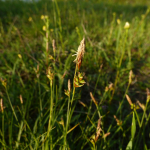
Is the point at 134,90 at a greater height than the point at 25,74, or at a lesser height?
lesser

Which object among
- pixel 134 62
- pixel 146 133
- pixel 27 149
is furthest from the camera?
pixel 134 62

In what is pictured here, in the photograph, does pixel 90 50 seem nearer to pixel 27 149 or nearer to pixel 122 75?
pixel 122 75

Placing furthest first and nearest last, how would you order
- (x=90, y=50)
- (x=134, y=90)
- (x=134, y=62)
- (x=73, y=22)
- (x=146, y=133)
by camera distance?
(x=73, y=22) → (x=134, y=62) → (x=90, y=50) → (x=134, y=90) → (x=146, y=133)

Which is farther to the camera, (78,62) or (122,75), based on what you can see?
(122,75)

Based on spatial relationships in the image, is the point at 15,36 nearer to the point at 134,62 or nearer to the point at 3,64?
the point at 3,64

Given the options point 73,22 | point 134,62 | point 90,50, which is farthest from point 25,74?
point 73,22

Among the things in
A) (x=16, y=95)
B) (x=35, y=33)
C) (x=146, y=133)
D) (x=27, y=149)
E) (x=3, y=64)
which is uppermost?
(x=35, y=33)

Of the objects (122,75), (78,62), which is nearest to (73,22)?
(122,75)
